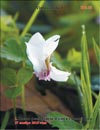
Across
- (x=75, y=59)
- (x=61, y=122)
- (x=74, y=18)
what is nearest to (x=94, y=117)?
(x=61, y=122)

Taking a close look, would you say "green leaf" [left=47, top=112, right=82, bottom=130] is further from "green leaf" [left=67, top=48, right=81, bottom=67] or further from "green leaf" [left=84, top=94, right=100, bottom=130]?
"green leaf" [left=67, top=48, right=81, bottom=67]

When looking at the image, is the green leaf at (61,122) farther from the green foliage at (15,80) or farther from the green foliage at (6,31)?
the green foliage at (6,31)

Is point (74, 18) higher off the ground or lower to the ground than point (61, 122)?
higher

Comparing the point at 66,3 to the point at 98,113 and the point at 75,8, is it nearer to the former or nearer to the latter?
the point at 75,8

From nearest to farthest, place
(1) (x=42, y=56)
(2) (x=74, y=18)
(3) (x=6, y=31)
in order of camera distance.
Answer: (1) (x=42, y=56), (3) (x=6, y=31), (2) (x=74, y=18)

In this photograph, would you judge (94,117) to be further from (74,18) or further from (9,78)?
(74,18)

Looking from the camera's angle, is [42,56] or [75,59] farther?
[75,59]

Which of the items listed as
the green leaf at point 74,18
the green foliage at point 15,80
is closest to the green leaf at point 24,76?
the green foliage at point 15,80
